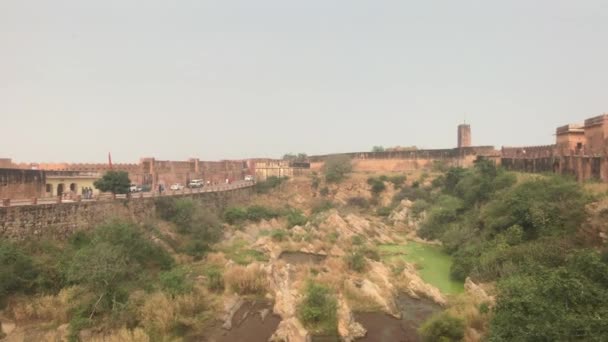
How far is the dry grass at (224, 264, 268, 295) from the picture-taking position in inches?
688

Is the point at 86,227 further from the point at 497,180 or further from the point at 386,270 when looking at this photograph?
the point at 497,180

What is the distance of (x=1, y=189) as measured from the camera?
21.2 meters

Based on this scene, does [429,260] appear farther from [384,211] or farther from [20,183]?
[20,183]

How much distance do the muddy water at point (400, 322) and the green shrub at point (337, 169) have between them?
29.3 metres

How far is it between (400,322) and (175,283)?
9219 millimetres

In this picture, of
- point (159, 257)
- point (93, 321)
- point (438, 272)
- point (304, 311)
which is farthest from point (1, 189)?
point (438, 272)

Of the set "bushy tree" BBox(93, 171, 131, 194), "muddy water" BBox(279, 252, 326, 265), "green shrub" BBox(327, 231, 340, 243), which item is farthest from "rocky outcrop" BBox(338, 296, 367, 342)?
"bushy tree" BBox(93, 171, 131, 194)

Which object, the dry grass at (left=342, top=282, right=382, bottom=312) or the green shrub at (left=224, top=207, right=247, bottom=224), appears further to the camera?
the green shrub at (left=224, top=207, right=247, bottom=224)

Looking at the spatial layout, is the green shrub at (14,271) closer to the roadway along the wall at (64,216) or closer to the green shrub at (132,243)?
the roadway along the wall at (64,216)

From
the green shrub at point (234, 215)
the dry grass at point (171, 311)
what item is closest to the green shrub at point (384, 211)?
the green shrub at point (234, 215)

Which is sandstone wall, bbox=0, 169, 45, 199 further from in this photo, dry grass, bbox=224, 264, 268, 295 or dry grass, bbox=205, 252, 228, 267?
→ dry grass, bbox=224, 264, 268, 295

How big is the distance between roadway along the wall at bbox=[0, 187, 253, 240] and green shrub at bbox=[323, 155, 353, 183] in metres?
24.7

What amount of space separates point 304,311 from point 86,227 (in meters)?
12.8

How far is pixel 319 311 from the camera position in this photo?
14.4 meters
